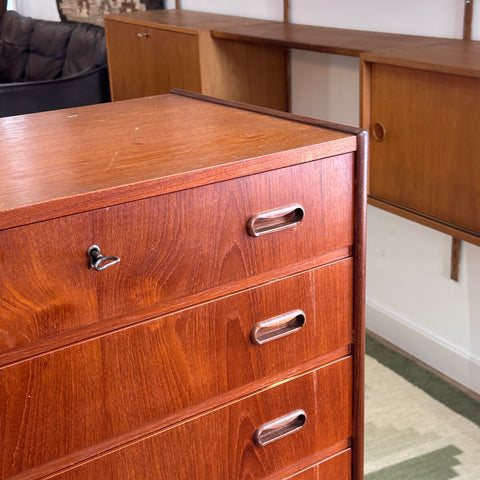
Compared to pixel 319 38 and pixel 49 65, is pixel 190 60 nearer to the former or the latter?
pixel 319 38

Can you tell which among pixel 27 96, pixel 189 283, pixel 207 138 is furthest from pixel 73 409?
pixel 27 96

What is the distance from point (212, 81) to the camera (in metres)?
2.81

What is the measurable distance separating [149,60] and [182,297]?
2163 millimetres

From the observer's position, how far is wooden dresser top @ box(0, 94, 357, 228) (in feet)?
3.44

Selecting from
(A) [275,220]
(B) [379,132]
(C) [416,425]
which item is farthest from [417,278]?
(A) [275,220]

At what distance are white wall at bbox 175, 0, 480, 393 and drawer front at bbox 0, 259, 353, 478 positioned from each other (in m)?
1.30

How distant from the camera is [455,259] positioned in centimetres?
255

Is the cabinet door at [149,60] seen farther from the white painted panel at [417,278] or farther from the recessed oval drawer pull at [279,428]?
the recessed oval drawer pull at [279,428]

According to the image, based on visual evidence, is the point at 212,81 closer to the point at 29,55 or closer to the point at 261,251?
the point at 261,251

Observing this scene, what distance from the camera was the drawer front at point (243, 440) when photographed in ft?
4.00

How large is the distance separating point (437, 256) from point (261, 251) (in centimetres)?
157

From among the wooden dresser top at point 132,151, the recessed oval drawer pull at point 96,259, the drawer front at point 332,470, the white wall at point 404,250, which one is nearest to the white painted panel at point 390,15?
the white wall at point 404,250

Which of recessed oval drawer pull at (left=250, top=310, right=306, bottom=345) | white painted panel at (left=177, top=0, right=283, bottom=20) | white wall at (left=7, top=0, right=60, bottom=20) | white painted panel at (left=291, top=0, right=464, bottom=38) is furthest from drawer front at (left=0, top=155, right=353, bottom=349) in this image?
white wall at (left=7, top=0, right=60, bottom=20)

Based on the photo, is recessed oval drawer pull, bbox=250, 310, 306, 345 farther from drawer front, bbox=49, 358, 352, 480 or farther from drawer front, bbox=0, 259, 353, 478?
drawer front, bbox=49, 358, 352, 480
